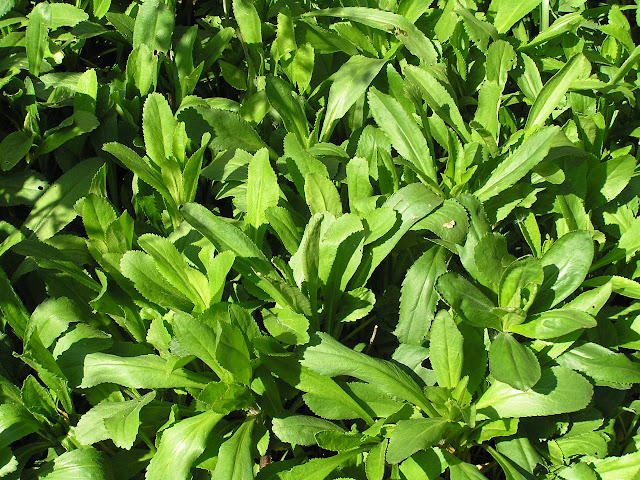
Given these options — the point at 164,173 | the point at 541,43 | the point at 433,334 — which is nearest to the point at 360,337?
the point at 433,334

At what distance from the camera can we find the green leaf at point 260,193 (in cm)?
181

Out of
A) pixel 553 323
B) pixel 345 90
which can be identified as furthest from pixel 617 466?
pixel 345 90

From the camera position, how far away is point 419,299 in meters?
1.73

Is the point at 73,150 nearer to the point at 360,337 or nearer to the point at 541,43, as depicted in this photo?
the point at 360,337

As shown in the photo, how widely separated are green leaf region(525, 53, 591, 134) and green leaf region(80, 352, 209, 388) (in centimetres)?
126

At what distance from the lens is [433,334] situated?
161 cm

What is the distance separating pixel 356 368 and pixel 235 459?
35 cm

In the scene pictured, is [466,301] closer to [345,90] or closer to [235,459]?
[235,459]

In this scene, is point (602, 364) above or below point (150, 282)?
below

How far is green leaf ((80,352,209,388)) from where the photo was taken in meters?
1.59

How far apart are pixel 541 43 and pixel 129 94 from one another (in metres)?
1.50

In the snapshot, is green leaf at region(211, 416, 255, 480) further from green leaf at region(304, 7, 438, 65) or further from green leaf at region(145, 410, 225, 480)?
green leaf at region(304, 7, 438, 65)

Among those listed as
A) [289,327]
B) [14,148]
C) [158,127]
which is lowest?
[289,327]

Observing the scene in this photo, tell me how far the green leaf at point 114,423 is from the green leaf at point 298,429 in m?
0.32
